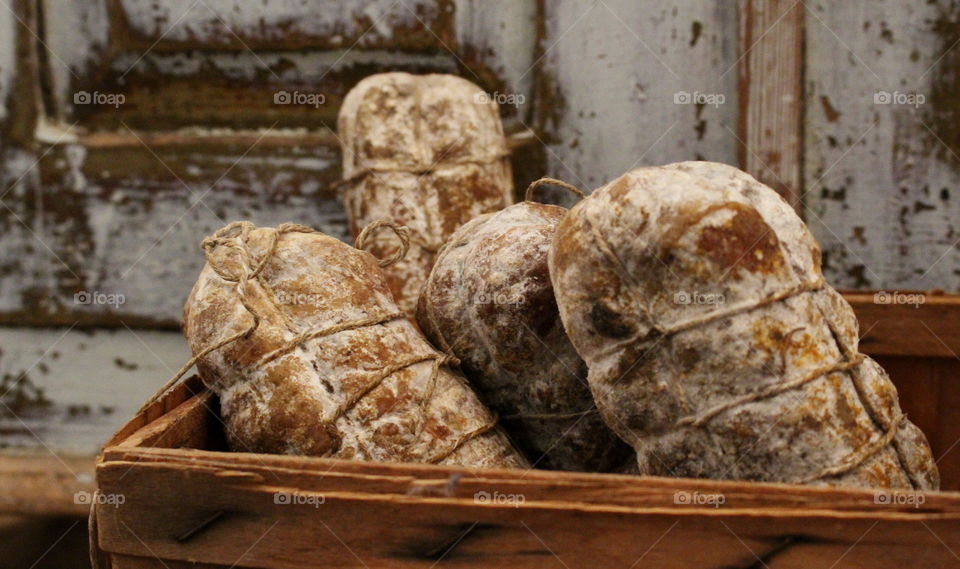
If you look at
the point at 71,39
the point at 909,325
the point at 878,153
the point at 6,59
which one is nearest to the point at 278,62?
the point at 71,39

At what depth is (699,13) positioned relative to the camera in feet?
7.46

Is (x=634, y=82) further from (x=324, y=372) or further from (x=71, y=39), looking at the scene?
Result: (x=71, y=39)

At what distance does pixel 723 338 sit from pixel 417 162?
1.10 m

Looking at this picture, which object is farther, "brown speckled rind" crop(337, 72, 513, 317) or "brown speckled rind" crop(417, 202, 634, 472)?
"brown speckled rind" crop(337, 72, 513, 317)

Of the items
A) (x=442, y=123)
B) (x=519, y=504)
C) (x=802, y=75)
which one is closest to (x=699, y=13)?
(x=802, y=75)

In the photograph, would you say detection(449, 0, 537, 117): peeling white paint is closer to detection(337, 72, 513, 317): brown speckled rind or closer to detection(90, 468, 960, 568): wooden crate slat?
detection(337, 72, 513, 317): brown speckled rind

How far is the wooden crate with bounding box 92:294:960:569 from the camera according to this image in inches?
41.9

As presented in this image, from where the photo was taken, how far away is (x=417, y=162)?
2.12 metres

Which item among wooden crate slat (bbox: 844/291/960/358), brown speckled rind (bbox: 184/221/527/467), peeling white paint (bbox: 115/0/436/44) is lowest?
wooden crate slat (bbox: 844/291/960/358)

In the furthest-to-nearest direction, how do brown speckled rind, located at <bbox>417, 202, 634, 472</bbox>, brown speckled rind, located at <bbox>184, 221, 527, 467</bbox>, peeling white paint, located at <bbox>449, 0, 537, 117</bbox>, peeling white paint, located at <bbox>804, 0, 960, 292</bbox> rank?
peeling white paint, located at <bbox>449, 0, 537, 117</bbox>
peeling white paint, located at <bbox>804, 0, 960, 292</bbox>
brown speckled rind, located at <bbox>417, 202, 634, 472</bbox>
brown speckled rind, located at <bbox>184, 221, 527, 467</bbox>

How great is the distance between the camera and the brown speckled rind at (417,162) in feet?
6.86

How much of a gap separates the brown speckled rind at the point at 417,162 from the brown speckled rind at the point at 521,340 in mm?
518

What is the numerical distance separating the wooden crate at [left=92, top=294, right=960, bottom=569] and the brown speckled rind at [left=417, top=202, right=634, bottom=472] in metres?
0.36

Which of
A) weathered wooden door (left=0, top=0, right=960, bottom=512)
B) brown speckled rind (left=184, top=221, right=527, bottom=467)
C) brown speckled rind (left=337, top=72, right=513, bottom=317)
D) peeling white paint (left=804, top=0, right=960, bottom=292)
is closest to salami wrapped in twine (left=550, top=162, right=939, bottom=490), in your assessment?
brown speckled rind (left=184, top=221, right=527, bottom=467)
